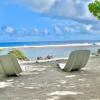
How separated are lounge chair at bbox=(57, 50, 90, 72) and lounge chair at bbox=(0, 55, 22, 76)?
1.81 m

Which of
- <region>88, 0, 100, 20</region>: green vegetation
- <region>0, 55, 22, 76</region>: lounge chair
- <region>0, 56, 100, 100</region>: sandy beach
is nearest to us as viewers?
<region>0, 56, 100, 100</region>: sandy beach

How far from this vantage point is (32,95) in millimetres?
7582

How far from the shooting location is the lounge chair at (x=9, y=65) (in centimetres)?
1045

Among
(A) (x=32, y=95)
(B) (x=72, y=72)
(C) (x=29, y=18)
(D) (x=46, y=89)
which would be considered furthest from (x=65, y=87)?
(C) (x=29, y=18)

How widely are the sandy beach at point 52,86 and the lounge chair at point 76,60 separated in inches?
12.9

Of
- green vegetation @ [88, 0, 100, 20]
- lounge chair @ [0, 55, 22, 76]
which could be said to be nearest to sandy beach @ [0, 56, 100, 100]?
lounge chair @ [0, 55, 22, 76]

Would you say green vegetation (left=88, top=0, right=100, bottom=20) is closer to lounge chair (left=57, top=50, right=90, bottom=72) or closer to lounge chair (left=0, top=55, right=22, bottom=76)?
lounge chair (left=57, top=50, right=90, bottom=72)

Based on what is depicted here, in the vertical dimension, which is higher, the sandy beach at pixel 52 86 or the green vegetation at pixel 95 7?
the green vegetation at pixel 95 7

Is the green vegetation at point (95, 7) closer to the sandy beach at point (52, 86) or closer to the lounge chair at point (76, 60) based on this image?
the lounge chair at point (76, 60)

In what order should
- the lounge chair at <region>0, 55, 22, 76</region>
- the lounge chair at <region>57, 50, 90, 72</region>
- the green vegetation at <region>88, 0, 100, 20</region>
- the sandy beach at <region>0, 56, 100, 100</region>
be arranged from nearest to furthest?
the sandy beach at <region>0, 56, 100, 100</region> < the lounge chair at <region>0, 55, 22, 76</region> < the lounge chair at <region>57, 50, 90, 72</region> < the green vegetation at <region>88, 0, 100, 20</region>

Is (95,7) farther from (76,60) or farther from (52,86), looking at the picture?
(52,86)

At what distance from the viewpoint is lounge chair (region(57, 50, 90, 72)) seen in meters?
11.5

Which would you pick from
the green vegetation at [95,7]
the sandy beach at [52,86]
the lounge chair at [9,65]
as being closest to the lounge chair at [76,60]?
the sandy beach at [52,86]

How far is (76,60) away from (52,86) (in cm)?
313
